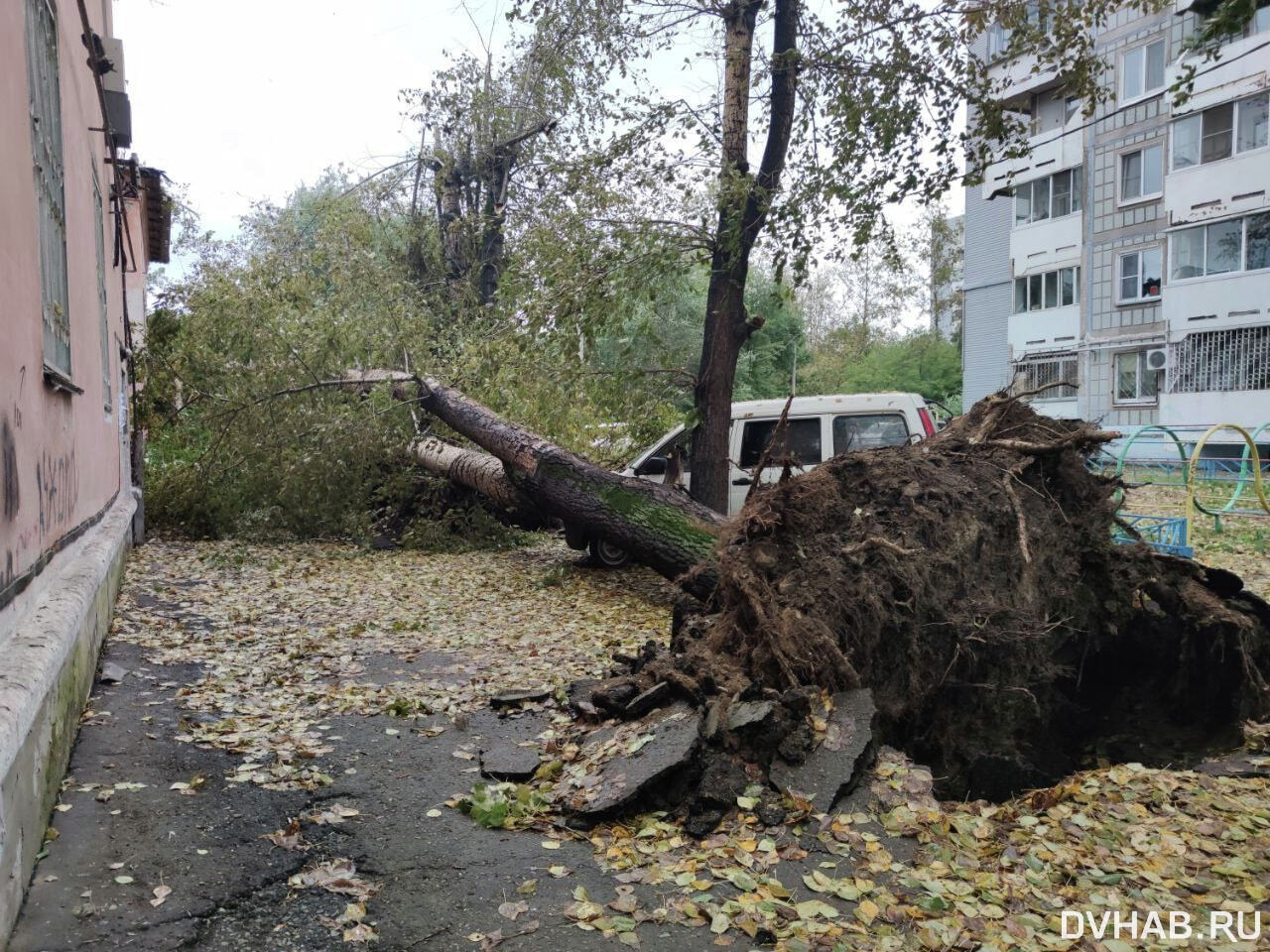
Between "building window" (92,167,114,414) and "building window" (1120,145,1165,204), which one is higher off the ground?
"building window" (1120,145,1165,204)

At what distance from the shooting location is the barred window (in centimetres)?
2080

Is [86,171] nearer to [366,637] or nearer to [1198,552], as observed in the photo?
[366,637]

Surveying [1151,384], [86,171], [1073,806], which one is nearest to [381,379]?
[86,171]

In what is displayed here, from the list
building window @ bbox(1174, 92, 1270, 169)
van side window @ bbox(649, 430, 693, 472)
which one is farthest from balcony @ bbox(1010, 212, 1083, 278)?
van side window @ bbox(649, 430, 693, 472)

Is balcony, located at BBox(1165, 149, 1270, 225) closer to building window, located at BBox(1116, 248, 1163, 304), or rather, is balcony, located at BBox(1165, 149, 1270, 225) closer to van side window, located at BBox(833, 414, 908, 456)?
building window, located at BBox(1116, 248, 1163, 304)

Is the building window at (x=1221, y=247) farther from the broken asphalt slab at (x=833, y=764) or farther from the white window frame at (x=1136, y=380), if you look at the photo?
the broken asphalt slab at (x=833, y=764)

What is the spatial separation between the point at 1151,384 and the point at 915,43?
56.8 feet

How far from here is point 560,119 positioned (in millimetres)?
12820

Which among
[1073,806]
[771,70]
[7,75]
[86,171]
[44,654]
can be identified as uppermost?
[771,70]

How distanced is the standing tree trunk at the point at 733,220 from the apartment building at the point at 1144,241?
10.1m

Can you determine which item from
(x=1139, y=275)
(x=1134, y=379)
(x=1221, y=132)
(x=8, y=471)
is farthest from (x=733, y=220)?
(x=1134, y=379)

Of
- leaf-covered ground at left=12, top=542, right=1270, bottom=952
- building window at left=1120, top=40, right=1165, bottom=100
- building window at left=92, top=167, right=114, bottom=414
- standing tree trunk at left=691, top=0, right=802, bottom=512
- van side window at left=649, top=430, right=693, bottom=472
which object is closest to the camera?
leaf-covered ground at left=12, top=542, right=1270, bottom=952

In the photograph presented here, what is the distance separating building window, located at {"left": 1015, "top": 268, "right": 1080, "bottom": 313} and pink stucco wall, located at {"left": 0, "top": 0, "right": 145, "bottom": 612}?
78.8 feet

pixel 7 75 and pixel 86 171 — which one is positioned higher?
pixel 86 171
